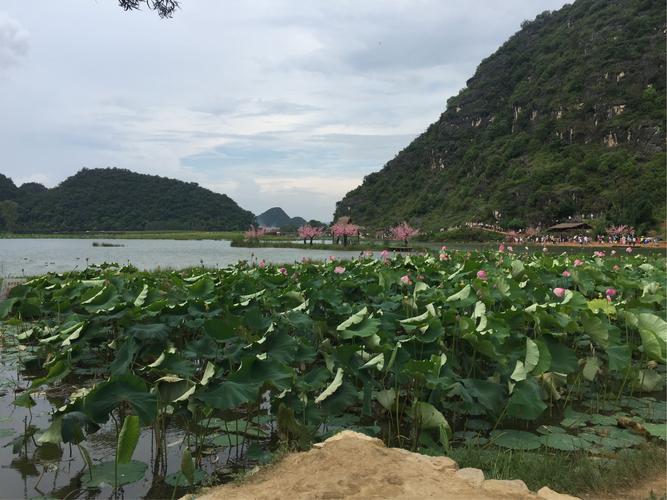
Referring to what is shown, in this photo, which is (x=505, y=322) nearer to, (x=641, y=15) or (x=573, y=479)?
(x=573, y=479)

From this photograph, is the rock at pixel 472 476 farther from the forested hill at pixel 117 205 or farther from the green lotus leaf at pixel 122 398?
the forested hill at pixel 117 205

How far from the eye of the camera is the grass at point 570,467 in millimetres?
3244

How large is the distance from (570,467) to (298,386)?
6.75 feet

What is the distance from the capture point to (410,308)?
5957 millimetres

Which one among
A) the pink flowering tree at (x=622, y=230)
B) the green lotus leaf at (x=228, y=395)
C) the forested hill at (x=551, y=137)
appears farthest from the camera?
the forested hill at (x=551, y=137)

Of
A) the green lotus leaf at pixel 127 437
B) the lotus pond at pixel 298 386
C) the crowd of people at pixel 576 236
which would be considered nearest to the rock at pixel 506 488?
the lotus pond at pixel 298 386

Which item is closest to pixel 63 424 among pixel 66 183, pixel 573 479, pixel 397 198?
pixel 573 479

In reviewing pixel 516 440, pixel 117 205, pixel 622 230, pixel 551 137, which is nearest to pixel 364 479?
pixel 516 440

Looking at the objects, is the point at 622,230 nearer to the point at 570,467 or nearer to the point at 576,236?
the point at 576,236

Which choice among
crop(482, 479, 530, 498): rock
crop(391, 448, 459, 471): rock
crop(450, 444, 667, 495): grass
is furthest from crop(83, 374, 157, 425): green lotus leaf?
crop(450, 444, 667, 495): grass

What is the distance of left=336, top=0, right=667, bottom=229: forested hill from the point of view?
193 feet

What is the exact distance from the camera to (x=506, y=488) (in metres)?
2.75

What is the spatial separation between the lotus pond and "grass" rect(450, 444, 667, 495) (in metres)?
0.17

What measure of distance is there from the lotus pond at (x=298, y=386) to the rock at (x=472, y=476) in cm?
56
